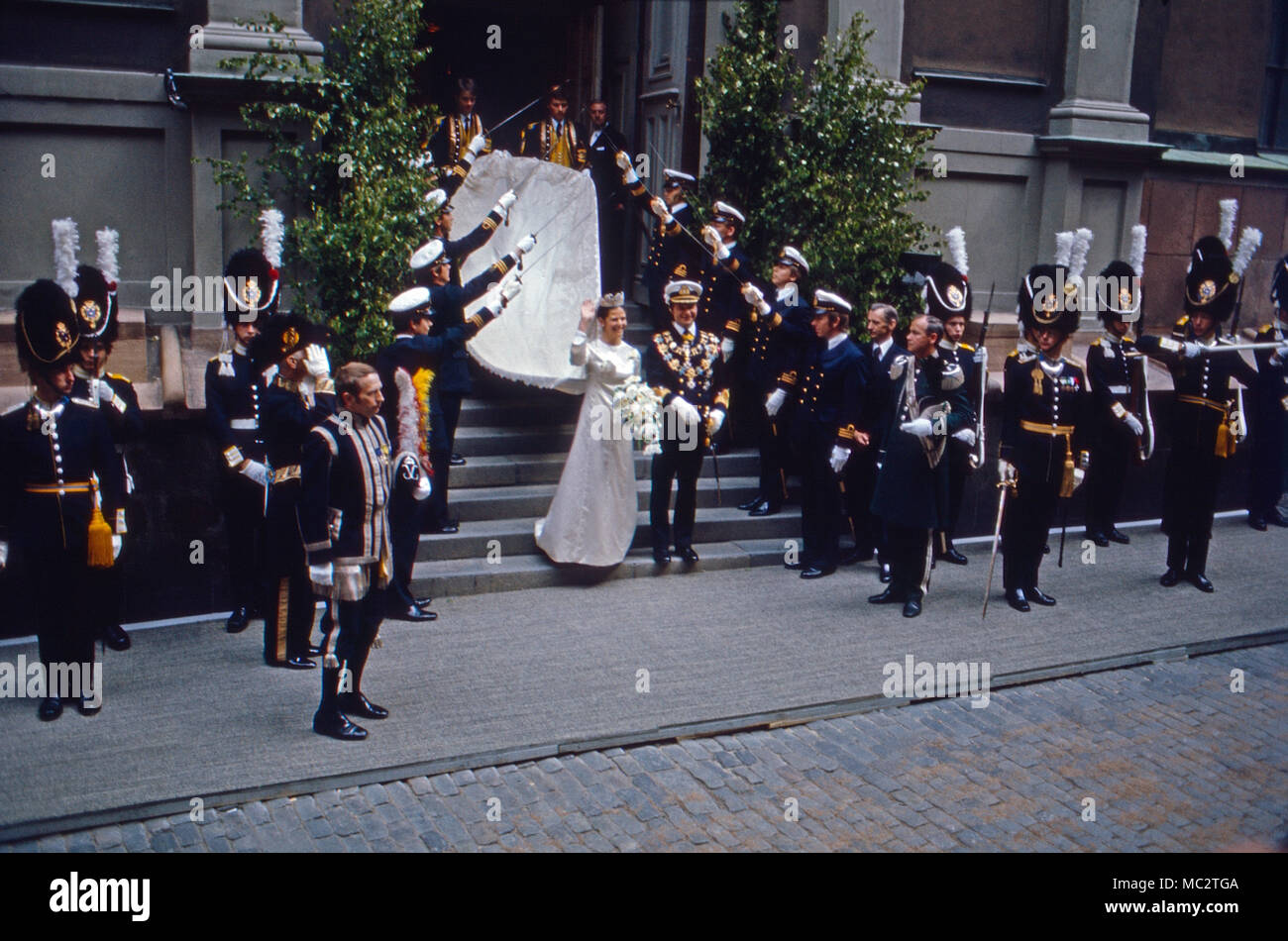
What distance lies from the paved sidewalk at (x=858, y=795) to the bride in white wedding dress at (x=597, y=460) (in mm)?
2663

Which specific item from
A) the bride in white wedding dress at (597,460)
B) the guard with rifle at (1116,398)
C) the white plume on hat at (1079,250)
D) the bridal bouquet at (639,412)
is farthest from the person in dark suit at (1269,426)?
the bride in white wedding dress at (597,460)

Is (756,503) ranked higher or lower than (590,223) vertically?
lower

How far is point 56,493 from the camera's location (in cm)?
692

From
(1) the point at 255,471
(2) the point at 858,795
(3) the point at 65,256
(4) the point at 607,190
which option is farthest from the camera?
(4) the point at 607,190

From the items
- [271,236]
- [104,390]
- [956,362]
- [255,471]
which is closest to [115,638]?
[255,471]

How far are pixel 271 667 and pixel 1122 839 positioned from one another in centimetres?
495

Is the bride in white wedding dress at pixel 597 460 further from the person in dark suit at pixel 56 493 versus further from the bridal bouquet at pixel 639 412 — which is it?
the person in dark suit at pixel 56 493

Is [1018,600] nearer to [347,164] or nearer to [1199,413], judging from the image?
[1199,413]

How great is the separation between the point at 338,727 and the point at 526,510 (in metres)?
3.55

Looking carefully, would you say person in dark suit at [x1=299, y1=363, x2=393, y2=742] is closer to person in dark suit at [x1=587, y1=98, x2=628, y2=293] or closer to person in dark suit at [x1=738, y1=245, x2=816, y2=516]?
person in dark suit at [x1=738, y1=245, x2=816, y2=516]

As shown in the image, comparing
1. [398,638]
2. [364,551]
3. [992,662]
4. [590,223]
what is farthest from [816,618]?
[590,223]

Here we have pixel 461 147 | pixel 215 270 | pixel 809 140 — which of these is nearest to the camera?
pixel 215 270
